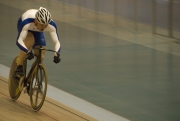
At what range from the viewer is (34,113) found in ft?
25.8

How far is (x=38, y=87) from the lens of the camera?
25.5 ft

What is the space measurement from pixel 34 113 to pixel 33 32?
3.88ft

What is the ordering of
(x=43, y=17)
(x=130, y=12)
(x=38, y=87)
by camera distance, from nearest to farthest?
(x=43, y=17)
(x=38, y=87)
(x=130, y=12)

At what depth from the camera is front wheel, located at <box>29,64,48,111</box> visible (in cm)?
774

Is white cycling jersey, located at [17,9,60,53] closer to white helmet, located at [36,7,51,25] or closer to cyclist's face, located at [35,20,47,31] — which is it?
cyclist's face, located at [35,20,47,31]

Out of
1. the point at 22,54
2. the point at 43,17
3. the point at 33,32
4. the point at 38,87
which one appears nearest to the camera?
the point at 43,17

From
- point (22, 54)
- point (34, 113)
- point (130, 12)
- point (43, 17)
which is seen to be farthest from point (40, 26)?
point (130, 12)

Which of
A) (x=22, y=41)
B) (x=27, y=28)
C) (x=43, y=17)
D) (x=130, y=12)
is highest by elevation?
(x=43, y=17)

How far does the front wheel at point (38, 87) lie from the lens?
774 cm

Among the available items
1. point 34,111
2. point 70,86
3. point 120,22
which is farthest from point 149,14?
point 34,111

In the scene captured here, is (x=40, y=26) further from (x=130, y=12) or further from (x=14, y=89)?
(x=130, y=12)

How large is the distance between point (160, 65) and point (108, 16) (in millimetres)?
5577

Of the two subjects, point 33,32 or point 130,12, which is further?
point 130,12

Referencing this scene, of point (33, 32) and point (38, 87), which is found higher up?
point (33, 32)
